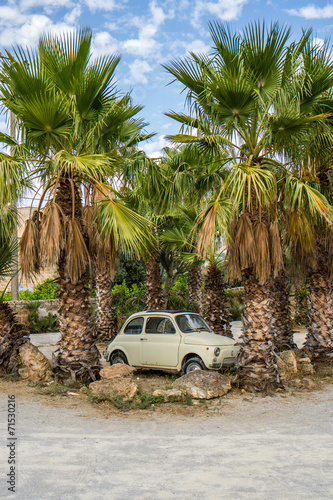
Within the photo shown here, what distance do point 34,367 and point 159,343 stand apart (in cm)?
274

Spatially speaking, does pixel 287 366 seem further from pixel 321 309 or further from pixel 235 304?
pixel 235 304

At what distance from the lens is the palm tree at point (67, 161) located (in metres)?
8.19

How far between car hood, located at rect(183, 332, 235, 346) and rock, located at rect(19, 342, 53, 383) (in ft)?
10.0

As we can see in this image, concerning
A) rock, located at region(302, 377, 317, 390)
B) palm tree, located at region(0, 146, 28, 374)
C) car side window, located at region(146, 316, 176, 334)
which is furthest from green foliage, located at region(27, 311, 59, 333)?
rock, located at region(302, 377, 317, 390)

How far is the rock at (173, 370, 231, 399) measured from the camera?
808 cm

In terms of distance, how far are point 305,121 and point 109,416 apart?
6247 millimetres

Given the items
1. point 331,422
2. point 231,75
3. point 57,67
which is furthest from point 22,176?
point 331,422

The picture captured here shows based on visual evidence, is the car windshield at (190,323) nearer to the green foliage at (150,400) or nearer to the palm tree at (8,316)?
the green foliage at (150,400)

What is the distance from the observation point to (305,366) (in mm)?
10000

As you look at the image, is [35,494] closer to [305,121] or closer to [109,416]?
[109,416]

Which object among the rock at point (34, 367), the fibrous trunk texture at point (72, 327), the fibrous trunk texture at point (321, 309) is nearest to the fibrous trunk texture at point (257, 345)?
the fibrous trunk texture at point (321, 309)

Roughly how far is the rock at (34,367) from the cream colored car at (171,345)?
177cm

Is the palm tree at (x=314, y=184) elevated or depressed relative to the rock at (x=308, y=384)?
elevated

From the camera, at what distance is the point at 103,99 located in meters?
9.06
